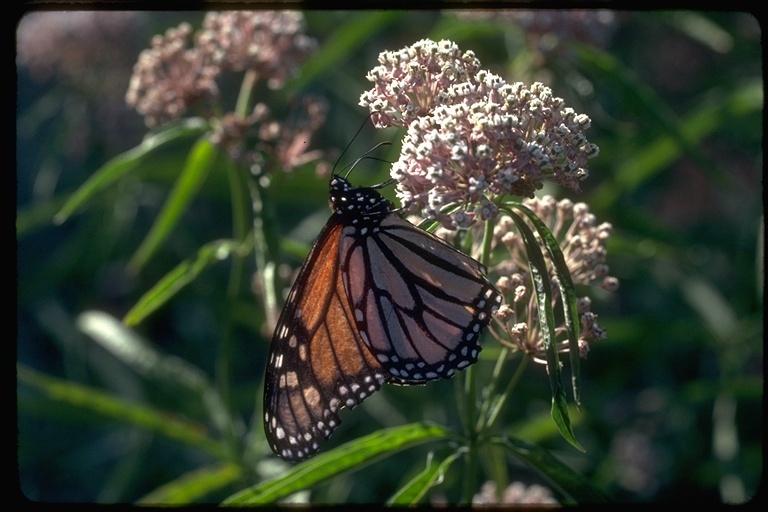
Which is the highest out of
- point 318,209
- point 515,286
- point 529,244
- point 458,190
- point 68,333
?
point 458,190

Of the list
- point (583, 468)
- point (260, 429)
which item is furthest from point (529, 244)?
point (583, 468)

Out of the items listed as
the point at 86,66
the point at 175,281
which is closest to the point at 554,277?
the point at 175,281

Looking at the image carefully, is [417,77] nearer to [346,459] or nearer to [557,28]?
[346,459]

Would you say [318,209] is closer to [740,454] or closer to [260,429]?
[260,429]

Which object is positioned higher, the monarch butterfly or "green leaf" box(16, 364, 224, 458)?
the monarch butterfly

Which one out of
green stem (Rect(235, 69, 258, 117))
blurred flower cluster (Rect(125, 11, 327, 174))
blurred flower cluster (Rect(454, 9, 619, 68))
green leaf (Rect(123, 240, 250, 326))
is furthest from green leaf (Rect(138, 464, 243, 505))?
blurred flower cluster (Rect(454, 9, 619, 68))

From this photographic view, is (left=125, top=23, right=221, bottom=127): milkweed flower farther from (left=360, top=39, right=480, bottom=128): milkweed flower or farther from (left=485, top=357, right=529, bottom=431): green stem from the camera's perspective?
(left=485, top=357, right=529, bottom=431): green stem
